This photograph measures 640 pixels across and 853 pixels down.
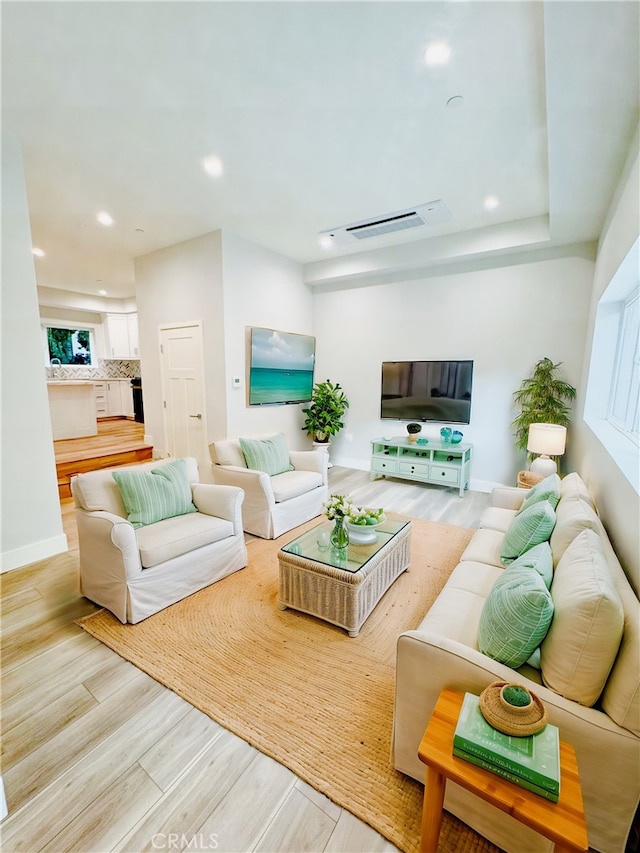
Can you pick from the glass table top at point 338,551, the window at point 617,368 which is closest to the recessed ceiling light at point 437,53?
the window at point 617,368

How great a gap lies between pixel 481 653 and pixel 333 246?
4576 mm

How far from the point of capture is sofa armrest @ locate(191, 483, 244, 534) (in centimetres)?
258

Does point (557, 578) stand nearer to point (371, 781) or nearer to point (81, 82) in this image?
point (371, 781)

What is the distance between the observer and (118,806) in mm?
1229

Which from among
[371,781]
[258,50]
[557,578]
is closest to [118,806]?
[371,781]

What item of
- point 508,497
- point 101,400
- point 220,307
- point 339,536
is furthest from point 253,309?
point 101,400

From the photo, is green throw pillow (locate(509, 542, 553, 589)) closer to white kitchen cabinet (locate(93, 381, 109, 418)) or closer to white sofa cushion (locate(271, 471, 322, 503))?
white sofa cushion (locate(271, 471, 322, 503))

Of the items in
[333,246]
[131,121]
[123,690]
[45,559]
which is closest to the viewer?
[123,690]

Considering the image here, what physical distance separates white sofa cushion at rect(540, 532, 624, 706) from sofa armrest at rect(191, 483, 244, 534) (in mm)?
1955

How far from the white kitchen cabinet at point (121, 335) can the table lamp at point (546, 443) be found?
8190mm

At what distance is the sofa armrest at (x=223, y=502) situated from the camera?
102 inches

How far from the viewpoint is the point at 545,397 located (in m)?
3.94

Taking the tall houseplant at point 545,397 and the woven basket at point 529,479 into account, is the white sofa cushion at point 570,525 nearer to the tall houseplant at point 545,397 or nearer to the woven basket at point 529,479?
the woven basket at point 529,479

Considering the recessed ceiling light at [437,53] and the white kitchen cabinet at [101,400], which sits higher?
the recessed ceiling light at [437,53]
